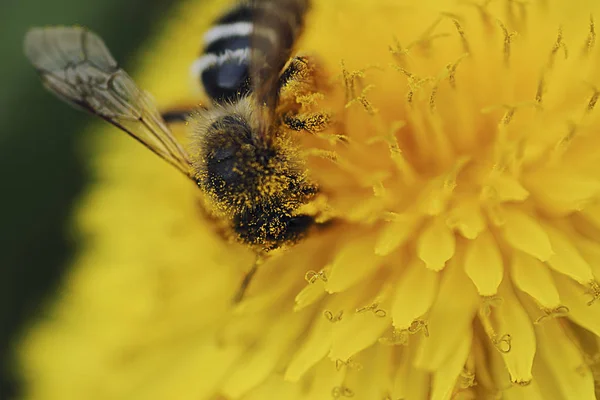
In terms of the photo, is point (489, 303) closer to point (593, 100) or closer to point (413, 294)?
point (413, 294)

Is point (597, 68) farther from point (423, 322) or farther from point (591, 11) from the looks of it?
point (423, 322)

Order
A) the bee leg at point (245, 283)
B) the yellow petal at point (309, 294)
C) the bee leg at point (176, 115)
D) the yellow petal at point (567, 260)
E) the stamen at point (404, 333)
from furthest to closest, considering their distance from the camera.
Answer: the bee leg at point (176, 115)
the bee leg at point (245, 283)
the yellow petal at point (309, 294)
the stamen at point (404, 333)
the yellow petal at point (567, 260)

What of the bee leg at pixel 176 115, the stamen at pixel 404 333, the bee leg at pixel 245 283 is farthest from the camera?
the bee leg at pixel 176 115

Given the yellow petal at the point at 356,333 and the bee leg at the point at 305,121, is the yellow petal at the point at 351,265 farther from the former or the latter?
the bee leg at the point at 305,121

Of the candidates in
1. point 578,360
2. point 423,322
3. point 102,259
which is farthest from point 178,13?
point 578,360

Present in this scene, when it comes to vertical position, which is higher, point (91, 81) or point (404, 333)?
point (91, 81)

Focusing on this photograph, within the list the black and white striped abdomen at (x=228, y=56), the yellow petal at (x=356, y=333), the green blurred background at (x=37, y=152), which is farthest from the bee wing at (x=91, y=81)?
the green blurred background at (x=37, y=152)

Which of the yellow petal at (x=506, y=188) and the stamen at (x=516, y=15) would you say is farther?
the stamen at (x=516, y=15)

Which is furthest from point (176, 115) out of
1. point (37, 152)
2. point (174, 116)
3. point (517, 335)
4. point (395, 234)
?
point (37, 152)
